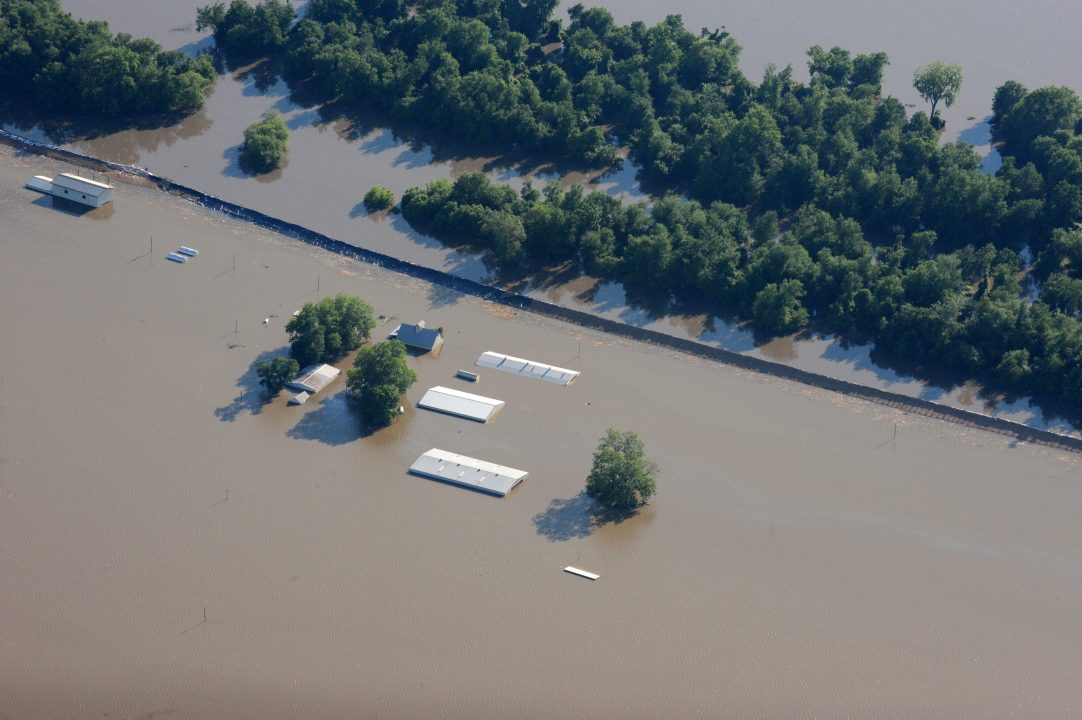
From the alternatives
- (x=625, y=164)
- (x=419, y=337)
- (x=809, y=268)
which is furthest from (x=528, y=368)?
(x=625, y=164)

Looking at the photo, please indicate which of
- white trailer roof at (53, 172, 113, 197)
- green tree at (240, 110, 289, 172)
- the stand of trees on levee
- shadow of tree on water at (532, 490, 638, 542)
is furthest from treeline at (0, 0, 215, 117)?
shadow of tree on water at (532, 490, 638, 542)

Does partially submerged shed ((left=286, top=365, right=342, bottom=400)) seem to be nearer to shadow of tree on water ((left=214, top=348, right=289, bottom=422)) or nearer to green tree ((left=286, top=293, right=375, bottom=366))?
green tree ((left=286, top=293, right=375, bottom=366))

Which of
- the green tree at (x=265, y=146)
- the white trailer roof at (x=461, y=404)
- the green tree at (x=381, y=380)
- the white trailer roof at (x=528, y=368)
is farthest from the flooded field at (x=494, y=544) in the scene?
the green tree at (x=265, y=146)

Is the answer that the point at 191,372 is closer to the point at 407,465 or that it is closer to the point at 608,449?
the point at 407,465

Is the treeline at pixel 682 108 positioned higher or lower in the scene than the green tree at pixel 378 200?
higher

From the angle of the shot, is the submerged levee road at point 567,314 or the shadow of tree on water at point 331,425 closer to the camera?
the shadow of tree on water at point 331,425

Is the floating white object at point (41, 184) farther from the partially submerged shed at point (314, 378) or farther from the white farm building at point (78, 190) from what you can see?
the partially submerged shed at point (314, 378)
